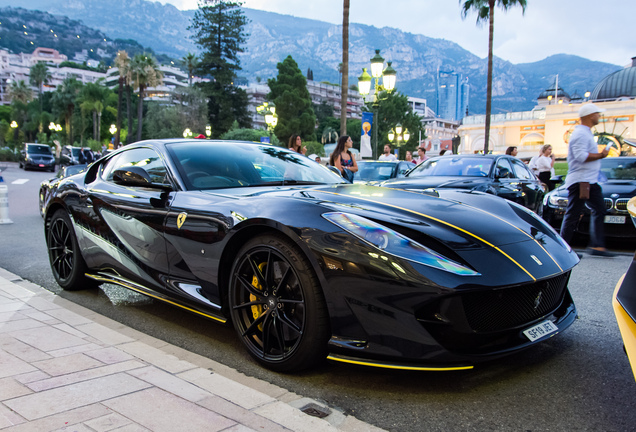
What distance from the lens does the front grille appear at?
225cm

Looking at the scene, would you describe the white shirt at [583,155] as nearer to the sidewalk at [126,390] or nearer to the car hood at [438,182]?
the car hood at [438,182]

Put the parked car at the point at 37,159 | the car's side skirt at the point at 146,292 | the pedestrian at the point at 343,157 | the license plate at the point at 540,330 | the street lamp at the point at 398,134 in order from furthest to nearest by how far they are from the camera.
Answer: the parked car at the point at 37,159
the street lamp at the point at 398,134
the pedestrian at the point at 343,157
the car's side skirt at the point at 146,292
the license plate at the point at 540,330

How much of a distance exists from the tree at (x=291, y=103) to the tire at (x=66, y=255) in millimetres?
59296

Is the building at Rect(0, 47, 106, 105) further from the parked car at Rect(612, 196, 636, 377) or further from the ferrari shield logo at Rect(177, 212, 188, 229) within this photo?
the parked car at Rect(612, 196, 636, 377)

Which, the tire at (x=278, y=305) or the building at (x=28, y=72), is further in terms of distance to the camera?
the building at (x=28, y=72)

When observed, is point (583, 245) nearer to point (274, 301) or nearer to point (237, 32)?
point (274, 301)

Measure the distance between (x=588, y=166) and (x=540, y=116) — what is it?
3134 inches

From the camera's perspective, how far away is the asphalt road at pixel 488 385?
215 cm

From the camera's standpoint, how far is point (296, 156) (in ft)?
13.6

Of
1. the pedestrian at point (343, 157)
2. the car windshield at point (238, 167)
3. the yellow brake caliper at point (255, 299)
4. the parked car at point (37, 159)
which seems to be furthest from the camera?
the parked car at point (37, 159)

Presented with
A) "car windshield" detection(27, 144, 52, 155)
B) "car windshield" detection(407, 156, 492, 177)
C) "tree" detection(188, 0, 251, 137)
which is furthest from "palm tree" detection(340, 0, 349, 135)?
"tree" detection(188, 0, 251, 137)

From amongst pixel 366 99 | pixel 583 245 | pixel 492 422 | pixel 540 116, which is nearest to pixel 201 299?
pixel 492 422

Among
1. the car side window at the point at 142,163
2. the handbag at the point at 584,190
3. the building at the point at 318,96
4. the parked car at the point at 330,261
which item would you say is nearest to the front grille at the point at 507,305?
the parked car at the point at 330,261

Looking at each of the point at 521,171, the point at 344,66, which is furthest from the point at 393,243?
the point at 344,66
